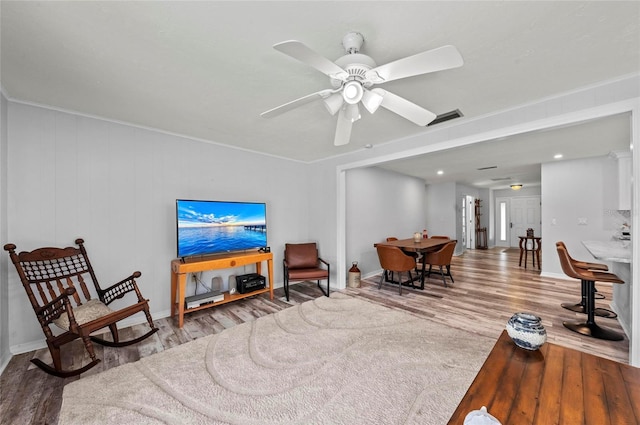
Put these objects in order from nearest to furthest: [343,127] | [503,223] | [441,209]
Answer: [343,127] < [441,209] < [503,223]

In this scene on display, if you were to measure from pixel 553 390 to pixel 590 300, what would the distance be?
101 inches

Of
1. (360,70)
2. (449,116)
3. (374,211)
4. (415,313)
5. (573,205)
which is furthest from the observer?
(374,211)

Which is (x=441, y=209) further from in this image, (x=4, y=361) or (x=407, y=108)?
(x=4, y=361)

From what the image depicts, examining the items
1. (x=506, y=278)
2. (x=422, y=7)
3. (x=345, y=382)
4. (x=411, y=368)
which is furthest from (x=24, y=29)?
(x=506, y=278)

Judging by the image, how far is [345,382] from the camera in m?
2.00

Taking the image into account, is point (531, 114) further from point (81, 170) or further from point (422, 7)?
point (81, 170)

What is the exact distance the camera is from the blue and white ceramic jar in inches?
60.7

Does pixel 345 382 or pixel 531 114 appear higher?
pixel 531 114

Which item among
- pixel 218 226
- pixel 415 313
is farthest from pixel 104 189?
pixel 415 313

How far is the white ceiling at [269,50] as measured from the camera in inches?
55.9

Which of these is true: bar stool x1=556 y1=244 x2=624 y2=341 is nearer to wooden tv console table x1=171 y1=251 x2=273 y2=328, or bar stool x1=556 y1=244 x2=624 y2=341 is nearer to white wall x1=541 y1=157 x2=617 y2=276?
white wall x1=541 y1=157 x2=617 y2=276

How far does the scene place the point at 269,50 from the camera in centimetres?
175

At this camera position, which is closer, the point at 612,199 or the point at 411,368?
the point at 411,368

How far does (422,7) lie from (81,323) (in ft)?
11.4
